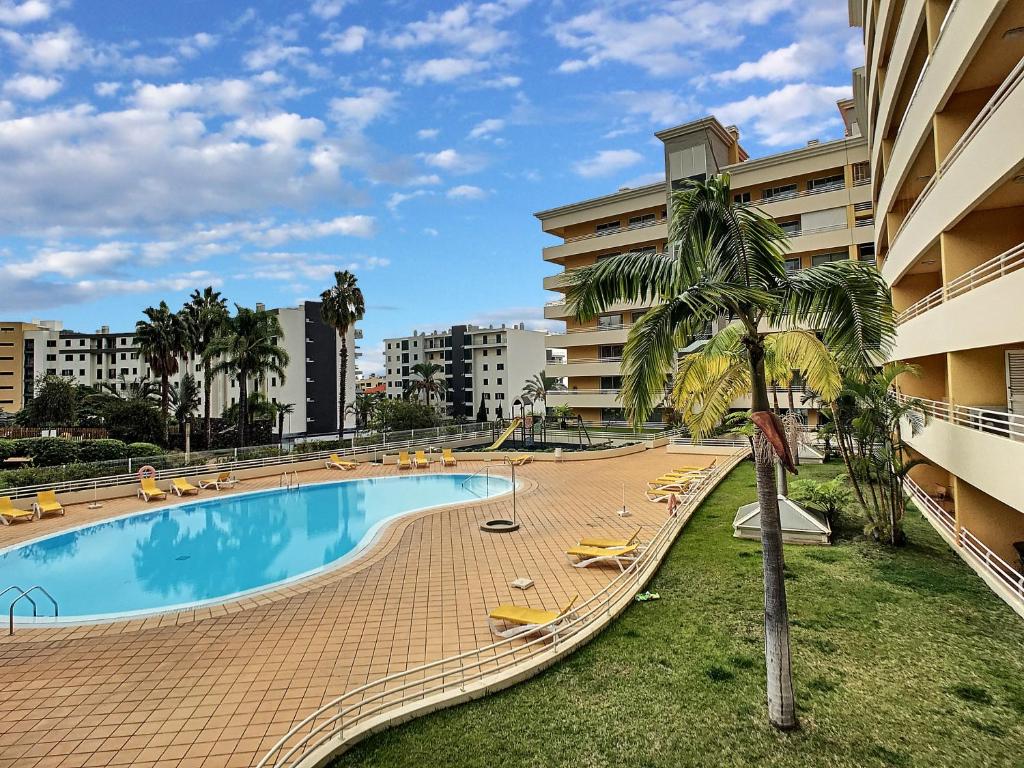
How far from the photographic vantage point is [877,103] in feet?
68.6

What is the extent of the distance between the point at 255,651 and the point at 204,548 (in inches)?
399

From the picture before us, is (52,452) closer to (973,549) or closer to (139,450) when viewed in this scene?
(139,450)

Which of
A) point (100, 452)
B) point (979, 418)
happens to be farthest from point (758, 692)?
point (100, 452)

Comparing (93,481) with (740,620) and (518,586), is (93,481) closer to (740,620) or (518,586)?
(518,586)

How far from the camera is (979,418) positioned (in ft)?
34.1

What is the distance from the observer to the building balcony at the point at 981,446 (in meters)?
8.91

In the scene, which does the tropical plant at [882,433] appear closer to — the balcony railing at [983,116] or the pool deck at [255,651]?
the balcony railing at [983,116]

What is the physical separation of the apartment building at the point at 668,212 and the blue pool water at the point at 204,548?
568 inches

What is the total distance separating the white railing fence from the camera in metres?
6.29

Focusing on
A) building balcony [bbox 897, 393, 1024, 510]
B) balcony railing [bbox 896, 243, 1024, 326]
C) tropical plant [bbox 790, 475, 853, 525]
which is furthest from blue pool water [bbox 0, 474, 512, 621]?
balcony railing [bbox 896, 243, 1024, 326]

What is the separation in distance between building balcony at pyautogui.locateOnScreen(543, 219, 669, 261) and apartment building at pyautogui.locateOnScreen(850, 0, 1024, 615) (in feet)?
80.0

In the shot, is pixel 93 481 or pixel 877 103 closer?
pixel 877 103

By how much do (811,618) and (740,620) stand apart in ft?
3.93

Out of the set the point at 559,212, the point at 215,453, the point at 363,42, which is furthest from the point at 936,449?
the point at 559,212
